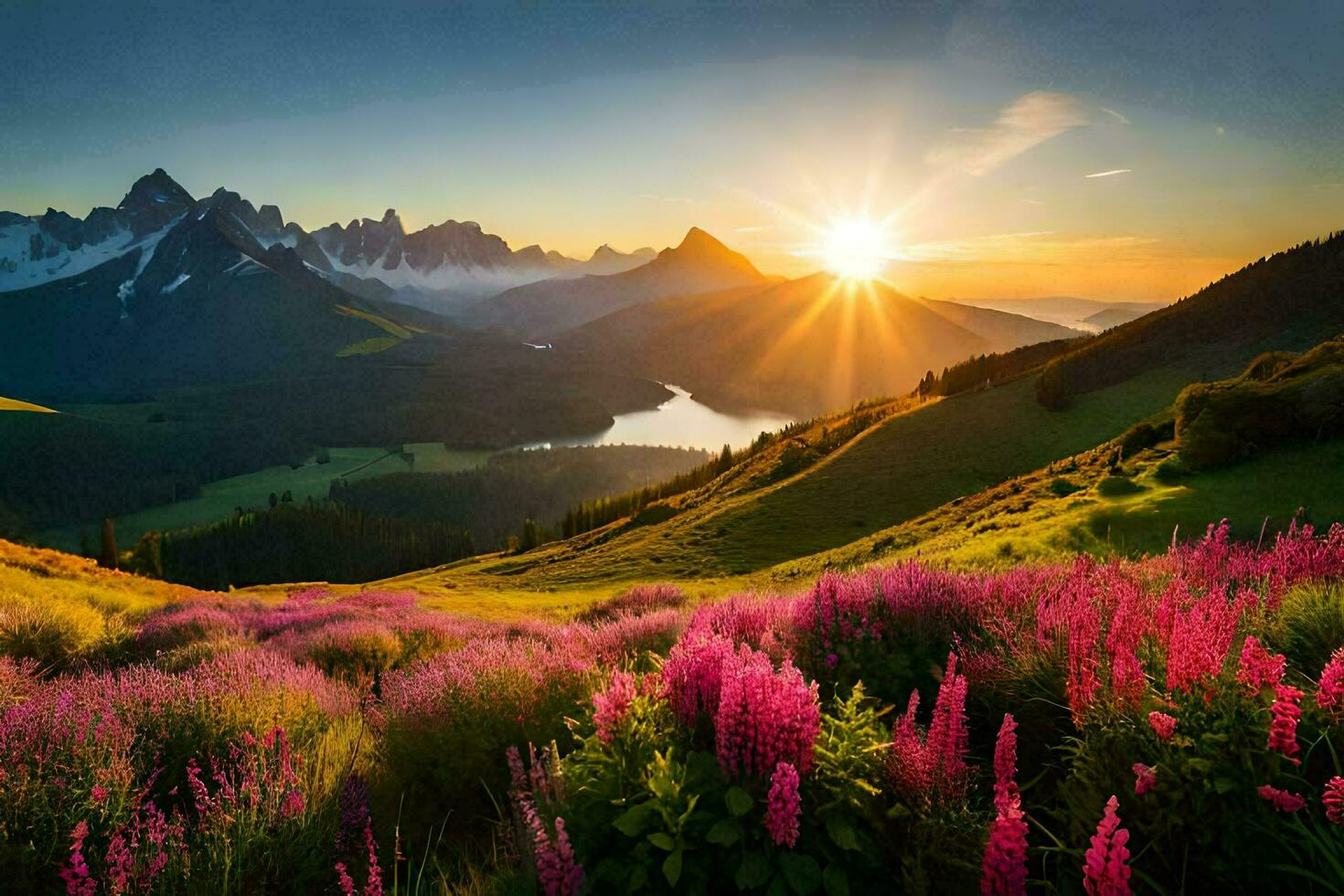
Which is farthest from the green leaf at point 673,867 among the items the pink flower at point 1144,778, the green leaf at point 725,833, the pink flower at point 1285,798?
the pink flower at point 1285,798

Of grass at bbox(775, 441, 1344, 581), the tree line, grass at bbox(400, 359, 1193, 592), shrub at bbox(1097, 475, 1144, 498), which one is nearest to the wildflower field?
grass at bbox(775, 441, 1344, 581)

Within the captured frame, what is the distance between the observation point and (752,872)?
2799 mm

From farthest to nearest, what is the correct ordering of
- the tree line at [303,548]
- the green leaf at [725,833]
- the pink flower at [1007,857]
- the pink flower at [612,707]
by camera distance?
the tree line at [303,548] < the pink flower at [612,707] < the green leaf at [725,833] < the pink flower at [1007,857]

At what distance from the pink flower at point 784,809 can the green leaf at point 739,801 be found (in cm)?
11

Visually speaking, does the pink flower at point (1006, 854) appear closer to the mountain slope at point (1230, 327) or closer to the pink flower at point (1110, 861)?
the pink flower at point (1110, 861)

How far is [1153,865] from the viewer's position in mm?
2869

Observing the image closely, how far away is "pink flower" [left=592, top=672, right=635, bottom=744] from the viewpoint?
3598 millimetres

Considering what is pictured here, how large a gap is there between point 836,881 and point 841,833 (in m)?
0.20

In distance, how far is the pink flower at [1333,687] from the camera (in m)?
2.78

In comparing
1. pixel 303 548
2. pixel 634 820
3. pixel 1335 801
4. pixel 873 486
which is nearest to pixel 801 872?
pixel 634 820

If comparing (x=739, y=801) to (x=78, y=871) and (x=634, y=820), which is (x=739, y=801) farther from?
(x=78, y=871)

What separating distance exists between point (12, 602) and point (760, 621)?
14112 mm

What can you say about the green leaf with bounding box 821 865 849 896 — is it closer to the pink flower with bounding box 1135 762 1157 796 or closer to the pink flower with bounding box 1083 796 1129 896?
the pink flower with bounding box 1083 796 1129 896

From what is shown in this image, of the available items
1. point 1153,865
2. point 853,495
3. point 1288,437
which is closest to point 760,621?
point 1153,865
